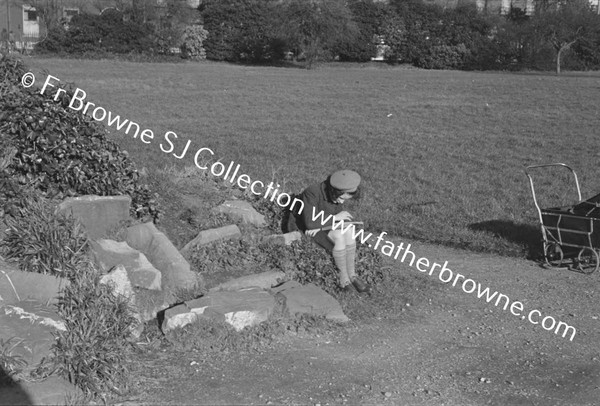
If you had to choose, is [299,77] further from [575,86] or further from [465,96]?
[575,86]

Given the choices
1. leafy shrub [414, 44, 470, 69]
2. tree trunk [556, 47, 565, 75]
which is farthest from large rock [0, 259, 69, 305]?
leafy shrub [414, 44, 470, 69]

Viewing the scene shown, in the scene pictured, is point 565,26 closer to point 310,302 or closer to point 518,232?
point 518,232

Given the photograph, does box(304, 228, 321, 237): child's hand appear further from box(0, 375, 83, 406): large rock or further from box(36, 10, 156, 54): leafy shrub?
box(36, 10, 156, 54): leafy shrub

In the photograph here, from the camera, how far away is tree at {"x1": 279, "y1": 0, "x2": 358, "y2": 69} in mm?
37219

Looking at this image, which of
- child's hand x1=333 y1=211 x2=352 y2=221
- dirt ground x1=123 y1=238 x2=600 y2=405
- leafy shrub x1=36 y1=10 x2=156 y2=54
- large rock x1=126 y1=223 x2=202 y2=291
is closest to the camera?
dirt ground x1=123 y1=238 x2=600 y2=405

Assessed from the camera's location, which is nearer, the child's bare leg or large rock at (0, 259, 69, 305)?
large rock at (0, 259, 69, 305)

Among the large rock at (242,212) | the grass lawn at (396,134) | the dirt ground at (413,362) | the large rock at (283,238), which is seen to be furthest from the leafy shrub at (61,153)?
the grass lawn at (396,134)

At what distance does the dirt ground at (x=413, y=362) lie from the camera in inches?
195

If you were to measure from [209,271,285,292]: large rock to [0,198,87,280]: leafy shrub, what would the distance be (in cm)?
111

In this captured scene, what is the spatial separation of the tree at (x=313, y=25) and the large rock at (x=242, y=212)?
30.3 m

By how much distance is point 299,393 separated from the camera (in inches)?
194

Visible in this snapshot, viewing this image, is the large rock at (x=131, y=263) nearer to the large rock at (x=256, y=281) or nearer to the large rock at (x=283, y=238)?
the large rock at (x=256, y=281)

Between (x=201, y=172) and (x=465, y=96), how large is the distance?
17558 mm

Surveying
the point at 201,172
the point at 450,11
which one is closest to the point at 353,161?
the point at 201,172
